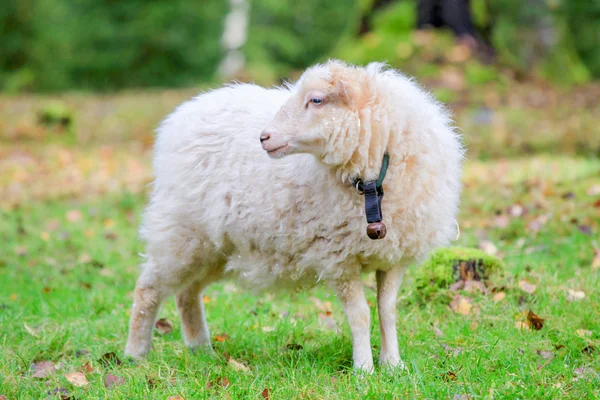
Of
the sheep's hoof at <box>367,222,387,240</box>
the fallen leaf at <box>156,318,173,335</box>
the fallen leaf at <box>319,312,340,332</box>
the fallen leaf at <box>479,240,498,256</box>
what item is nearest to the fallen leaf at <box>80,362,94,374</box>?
the fallen leaf at <box>156,318,173,335</box>

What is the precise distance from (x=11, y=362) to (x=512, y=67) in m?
10.3

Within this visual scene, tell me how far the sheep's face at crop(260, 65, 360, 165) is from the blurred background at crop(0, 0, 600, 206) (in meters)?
6.54

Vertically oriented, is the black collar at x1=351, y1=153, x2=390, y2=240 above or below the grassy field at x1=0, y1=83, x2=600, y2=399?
above

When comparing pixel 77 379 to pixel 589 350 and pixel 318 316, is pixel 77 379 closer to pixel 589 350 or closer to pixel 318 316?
pixel 318 316

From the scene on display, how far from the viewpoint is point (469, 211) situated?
22.5 feet

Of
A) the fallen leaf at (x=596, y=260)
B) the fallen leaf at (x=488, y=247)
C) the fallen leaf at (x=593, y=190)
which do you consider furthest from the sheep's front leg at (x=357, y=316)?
the fallen leaf at (x=593, y=190)

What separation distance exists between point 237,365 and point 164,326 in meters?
1.26

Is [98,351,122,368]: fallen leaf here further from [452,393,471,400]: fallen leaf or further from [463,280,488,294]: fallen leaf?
[463,280,488,294]: fallen leaf

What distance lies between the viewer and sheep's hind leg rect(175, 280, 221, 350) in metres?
4.31

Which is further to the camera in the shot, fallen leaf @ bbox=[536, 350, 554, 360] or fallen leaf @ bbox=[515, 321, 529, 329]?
fallen leaf @ bbox=[515, 321, 529, 329]

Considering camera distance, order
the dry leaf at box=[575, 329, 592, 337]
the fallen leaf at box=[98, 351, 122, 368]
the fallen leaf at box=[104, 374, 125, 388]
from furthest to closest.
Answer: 1. the fallen leaf at box=[98, 351, 122, 368]
2. the dry leaf at box=[575, 329, 592, 337]
3. the fallen leaf at box=[104, 374, 125, 388]

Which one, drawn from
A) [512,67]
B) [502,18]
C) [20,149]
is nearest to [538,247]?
[512,67]

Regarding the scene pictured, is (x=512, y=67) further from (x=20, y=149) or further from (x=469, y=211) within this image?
(x=20, y=149)

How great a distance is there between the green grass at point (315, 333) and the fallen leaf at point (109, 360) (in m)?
0.04
